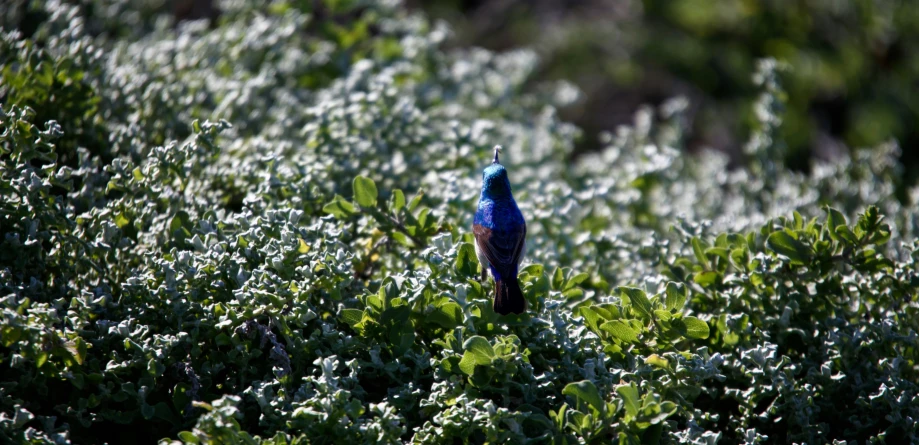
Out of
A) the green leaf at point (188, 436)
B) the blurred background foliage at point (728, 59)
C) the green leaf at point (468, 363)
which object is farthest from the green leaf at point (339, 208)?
the blurred background foliage at point (728, 59)

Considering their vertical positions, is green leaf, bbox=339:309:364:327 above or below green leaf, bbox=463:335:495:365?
above

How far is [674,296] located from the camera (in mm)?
2037

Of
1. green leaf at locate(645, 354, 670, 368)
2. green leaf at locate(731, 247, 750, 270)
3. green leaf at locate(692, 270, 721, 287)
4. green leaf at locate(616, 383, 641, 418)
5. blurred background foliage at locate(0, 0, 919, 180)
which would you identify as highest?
blurred background foliage at locate(0, 0, 919, 180)

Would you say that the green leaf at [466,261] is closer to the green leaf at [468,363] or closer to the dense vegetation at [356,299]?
the dense vegetation at [356,299]

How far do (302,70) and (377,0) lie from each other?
70 centimetres

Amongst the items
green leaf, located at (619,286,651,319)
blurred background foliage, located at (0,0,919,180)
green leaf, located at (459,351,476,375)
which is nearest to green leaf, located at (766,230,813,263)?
green leaf, located at (619,286,651,319)

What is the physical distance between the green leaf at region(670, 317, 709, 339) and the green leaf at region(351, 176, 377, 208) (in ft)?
3.49

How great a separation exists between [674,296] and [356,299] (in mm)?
1003

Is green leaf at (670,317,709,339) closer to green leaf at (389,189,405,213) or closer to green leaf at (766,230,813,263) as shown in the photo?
green leaf at (766,230,813,263)

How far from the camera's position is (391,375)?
1988mm

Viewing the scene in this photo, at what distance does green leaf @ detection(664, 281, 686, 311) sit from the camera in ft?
6.66

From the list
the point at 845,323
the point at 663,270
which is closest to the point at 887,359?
the point at 845,323

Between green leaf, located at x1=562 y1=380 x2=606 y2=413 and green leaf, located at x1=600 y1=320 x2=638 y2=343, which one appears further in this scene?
green leaf, located at x1=600 y1=320 x2=638 y2=343

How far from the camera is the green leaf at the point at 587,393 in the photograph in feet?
5.80
